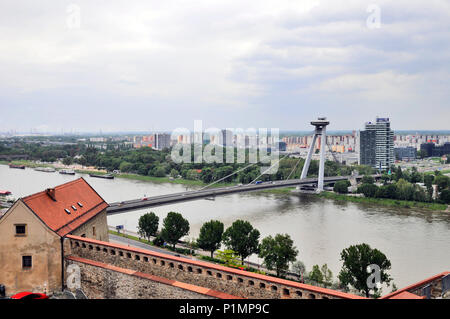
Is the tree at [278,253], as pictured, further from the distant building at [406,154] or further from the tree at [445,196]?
the distant building at [406,154]

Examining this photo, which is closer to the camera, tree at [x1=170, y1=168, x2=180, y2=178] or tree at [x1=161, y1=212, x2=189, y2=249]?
tree at [x1=161, y1=212, x2=189, y2=249]

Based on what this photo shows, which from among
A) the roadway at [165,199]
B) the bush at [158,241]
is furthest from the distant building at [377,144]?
the bush at [158,241]

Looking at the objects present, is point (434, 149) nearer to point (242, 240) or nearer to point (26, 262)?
point (242, 240)

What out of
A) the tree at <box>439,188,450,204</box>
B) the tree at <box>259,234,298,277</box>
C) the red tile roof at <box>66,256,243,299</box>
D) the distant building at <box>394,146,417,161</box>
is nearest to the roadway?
the tree at <box>259,234,298,277</box>

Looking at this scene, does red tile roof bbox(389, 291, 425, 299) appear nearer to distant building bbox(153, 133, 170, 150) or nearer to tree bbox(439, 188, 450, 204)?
tree bbox(439, 188, 450, 204)
